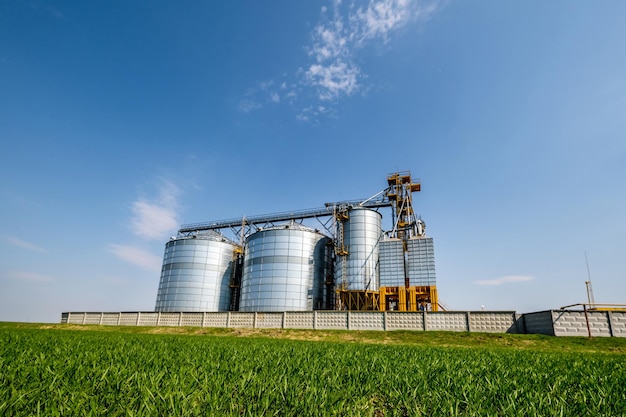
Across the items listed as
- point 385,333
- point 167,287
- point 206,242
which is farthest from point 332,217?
point 167,287

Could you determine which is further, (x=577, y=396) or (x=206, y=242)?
(x=206, y=242)

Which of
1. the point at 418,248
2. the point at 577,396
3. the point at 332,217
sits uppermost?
the point at 332,217

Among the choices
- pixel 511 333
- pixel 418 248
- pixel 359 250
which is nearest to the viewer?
pixel 511 333

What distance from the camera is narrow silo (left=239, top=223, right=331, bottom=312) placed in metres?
42.3

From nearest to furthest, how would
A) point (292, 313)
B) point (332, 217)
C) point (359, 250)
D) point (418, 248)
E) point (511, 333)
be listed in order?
point (511, 333) < point (292, 313) < point (418, 248) < point (359, 250) < point (332, 217)

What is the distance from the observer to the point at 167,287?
49125mm

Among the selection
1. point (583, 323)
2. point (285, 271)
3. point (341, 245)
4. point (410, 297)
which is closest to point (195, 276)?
point (285, 271)

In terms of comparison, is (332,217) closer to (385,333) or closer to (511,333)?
(385,333)

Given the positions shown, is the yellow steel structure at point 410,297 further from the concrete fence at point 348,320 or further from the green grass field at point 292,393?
the green grass field at point 292,393

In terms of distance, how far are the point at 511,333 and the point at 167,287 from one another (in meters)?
46.4

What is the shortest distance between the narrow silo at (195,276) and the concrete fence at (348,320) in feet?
37.1

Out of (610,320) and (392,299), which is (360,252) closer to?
(392,299)

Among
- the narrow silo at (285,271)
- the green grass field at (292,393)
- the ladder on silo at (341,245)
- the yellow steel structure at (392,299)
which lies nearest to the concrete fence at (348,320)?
the narrow silo at (285,271)

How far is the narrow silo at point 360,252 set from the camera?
4234 cm
